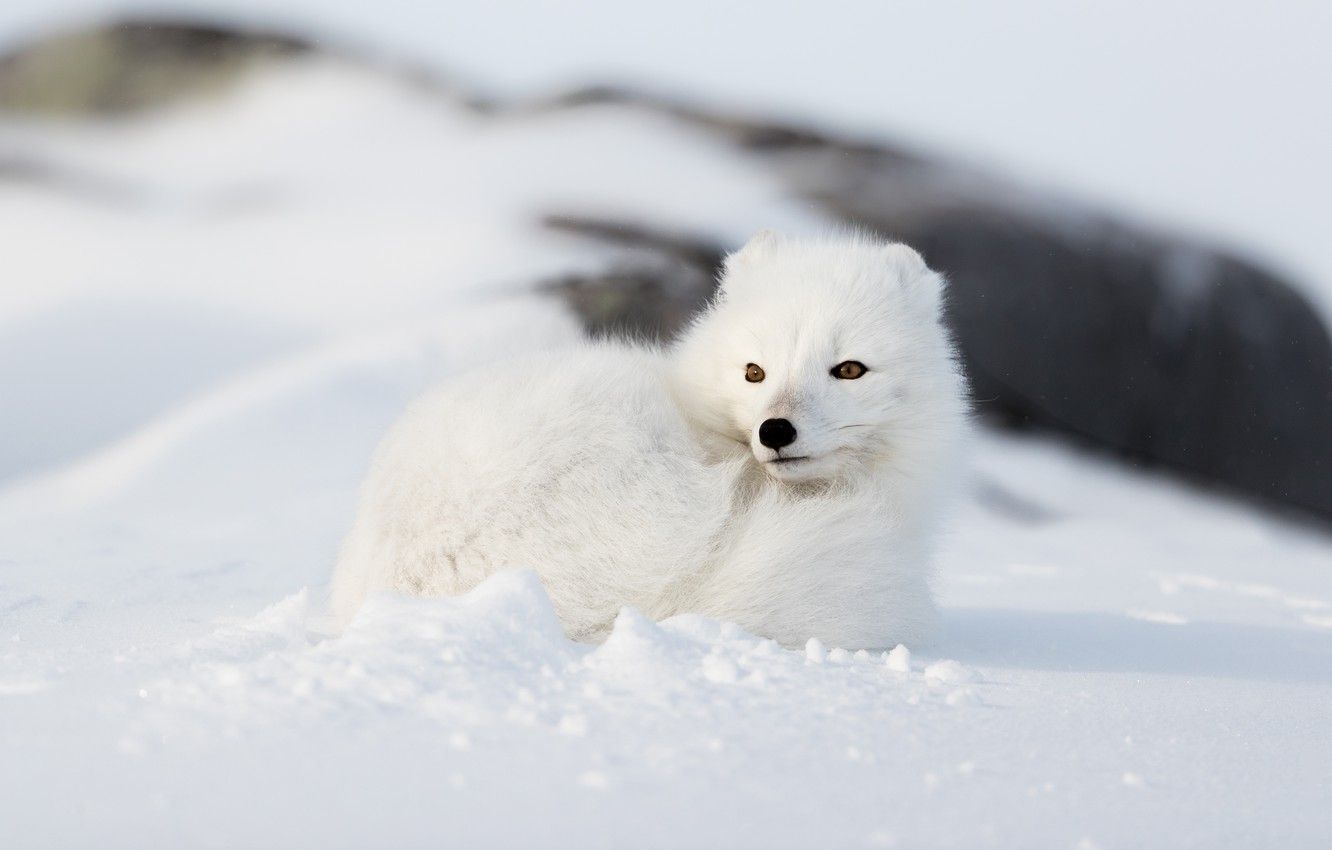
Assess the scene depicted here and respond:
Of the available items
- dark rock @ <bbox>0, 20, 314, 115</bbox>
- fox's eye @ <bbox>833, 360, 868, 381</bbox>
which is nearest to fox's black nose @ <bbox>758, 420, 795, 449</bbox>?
fox's eye @ <bbox>833, 360, 868, 381</bbox>

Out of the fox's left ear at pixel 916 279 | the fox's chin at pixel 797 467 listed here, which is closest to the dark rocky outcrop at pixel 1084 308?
the fox's left ear at pixel 916 279

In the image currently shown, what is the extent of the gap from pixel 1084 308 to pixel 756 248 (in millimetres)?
7007

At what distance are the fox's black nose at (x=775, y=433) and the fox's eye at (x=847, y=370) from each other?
0.88ft

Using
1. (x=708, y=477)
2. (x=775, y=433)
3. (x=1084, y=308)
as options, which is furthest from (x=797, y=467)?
(x=1084, y=308)

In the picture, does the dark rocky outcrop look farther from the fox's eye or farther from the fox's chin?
the fox's chin

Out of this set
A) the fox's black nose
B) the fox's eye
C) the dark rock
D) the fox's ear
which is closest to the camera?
the fox's black nose

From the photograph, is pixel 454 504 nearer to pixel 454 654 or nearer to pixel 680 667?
pixel 454 654

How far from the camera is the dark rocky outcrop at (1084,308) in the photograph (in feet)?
28.4

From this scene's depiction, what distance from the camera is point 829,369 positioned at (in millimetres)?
2406

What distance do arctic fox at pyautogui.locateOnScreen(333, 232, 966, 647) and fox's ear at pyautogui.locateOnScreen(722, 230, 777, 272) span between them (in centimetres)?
25

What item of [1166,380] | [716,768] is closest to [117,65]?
[1166,380]

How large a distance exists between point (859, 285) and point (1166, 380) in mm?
7610

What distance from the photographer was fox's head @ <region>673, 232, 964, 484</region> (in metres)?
2.30

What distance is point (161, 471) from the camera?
528 centimetres
